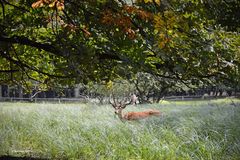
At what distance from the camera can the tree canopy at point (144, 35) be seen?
11.7 feet

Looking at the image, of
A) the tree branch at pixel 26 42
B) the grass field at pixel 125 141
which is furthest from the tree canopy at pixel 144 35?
the grass field at pixel 125 141

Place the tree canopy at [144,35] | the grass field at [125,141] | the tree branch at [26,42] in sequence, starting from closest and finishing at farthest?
the tree canopy at [144,35] → the tree branch at [26,42] → the grass field at [125,141]

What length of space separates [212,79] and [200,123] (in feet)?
12.6

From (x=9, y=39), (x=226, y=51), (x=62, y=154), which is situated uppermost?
(x=9, y=39)

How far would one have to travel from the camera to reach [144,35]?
3969 millimetres

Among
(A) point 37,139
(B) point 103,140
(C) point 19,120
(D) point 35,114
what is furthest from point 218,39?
(D) point 35,114

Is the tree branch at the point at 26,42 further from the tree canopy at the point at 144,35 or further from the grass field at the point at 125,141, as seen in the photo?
the grass field at the point at 125,141

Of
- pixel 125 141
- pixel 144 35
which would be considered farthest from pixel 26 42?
pixel 125 141

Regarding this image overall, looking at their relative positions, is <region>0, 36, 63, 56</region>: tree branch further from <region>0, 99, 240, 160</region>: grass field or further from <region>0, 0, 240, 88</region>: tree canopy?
<region>0, 99, 240, 160</region>: grass field

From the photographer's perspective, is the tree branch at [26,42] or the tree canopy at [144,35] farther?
the tree branch at [26,42]

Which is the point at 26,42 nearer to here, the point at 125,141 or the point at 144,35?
the point at 144,35

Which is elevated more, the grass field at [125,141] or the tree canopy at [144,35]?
the tree canopy at [144,35]

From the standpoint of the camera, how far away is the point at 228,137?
273 inches

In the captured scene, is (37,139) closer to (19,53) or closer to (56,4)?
(19,53)
